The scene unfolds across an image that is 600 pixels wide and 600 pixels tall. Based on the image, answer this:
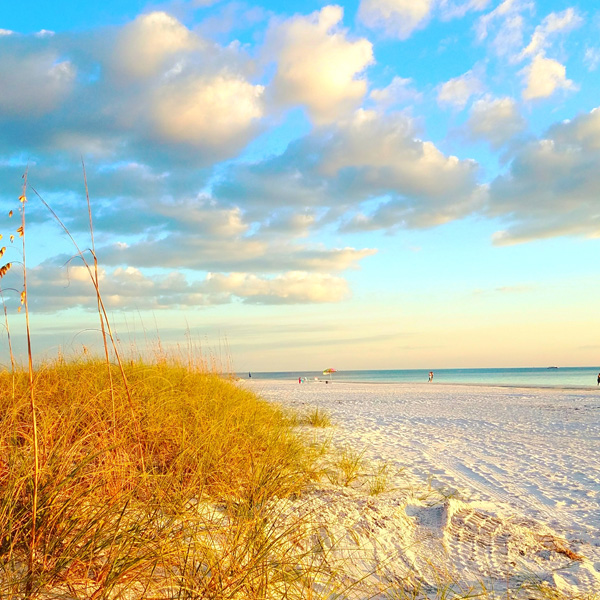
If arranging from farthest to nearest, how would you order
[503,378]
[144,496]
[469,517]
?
[503,378], [469,517], [144,496]

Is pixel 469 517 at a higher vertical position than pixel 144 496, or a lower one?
lower

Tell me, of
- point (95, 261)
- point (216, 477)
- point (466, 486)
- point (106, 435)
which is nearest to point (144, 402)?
point (106, 435)

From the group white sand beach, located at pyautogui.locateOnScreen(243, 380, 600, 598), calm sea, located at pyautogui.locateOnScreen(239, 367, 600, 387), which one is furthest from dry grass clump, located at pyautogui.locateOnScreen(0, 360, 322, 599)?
calm sea, located at pyautogui.locateOnScreen(239, 367, 600, 387)

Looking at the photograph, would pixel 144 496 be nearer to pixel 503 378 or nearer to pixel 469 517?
pixel 469 517

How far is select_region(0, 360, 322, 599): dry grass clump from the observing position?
7.21 ft

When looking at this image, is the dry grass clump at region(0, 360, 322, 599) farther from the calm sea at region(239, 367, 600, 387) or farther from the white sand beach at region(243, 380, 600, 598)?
the calm sea at region(239, 367, 600, 387)

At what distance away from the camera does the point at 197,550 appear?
260 cm

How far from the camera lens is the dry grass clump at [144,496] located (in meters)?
2.20

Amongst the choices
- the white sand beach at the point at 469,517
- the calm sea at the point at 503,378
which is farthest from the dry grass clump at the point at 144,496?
the calm sea at the point at 503,378

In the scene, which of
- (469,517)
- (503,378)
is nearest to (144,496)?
(469,517)

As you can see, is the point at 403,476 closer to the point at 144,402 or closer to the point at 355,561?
the point at 355,561

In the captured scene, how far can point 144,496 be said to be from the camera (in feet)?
10.6

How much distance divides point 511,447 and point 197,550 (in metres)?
7.18

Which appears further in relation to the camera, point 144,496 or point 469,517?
point 469,517
